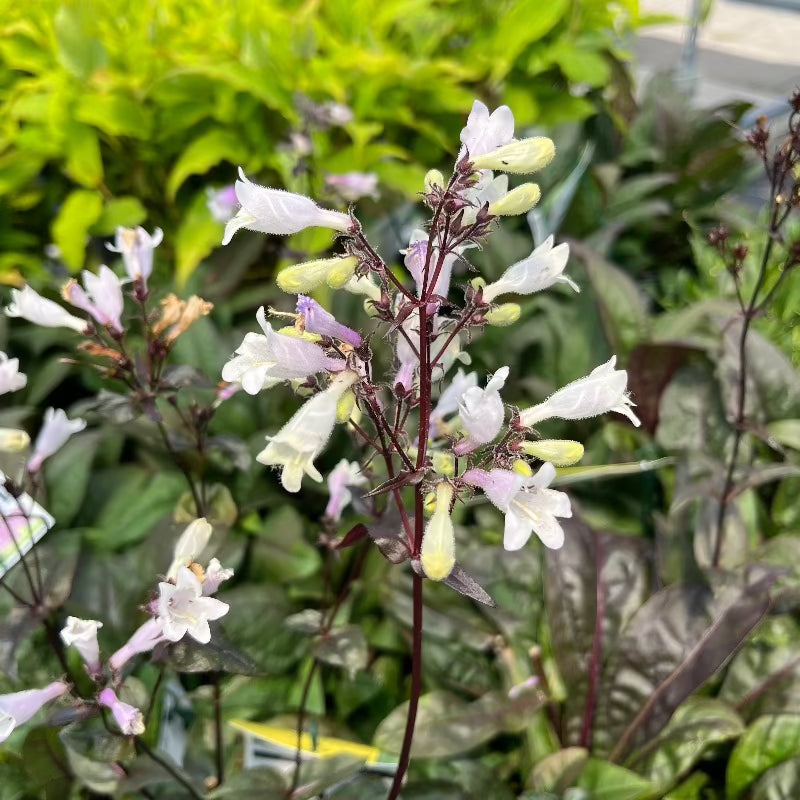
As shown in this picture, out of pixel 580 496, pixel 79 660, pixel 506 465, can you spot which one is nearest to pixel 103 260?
pixel 79 660

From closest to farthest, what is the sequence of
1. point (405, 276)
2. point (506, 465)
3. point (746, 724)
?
point (506, 465) → point (746, 724) → point (405, 276)

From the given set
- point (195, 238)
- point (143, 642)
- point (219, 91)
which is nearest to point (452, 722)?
point (143, 642)

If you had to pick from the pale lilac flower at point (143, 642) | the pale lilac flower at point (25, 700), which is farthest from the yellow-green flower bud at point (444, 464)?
the pale lilac flower at point (25, 700)

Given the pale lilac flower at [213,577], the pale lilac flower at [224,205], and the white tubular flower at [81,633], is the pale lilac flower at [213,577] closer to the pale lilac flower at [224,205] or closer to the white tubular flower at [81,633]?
the white tubular flower at [81,633]

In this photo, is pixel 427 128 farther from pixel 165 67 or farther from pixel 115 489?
pixel 115 489

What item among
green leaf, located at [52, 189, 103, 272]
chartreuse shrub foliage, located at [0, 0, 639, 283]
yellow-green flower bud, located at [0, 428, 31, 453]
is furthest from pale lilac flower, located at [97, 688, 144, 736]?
green leaf, located at [52, 189, 103, 272]

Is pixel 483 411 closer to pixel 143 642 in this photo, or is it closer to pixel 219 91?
pixel 143 642
